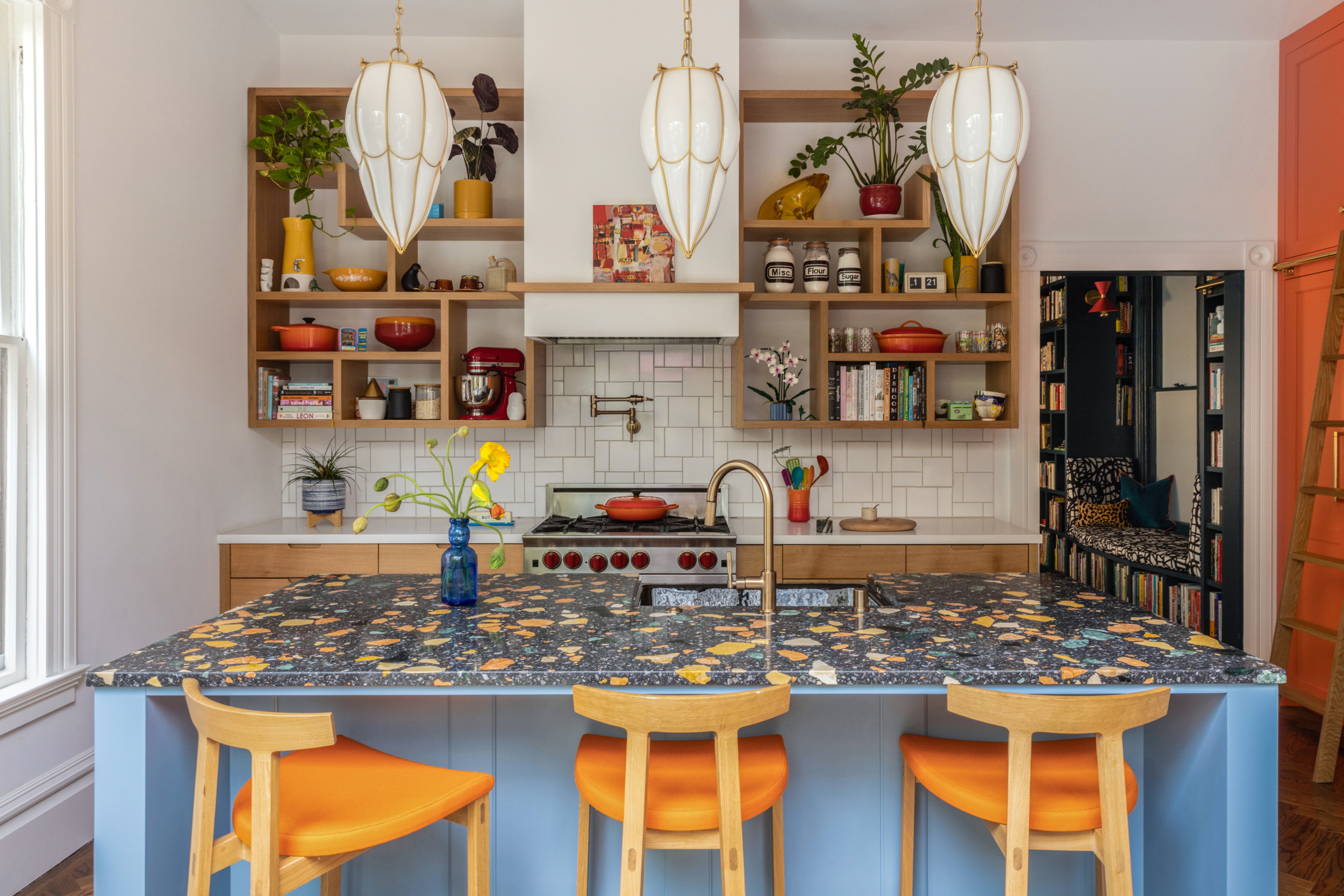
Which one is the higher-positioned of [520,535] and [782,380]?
[782,380]

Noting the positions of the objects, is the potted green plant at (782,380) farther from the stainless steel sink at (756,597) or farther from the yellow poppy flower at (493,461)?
the yellow poppy flower at (493,461)

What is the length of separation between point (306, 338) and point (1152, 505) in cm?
549

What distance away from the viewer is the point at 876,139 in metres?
3.88

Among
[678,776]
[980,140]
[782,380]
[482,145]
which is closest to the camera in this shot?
[678,776]

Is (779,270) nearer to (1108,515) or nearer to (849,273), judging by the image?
(849,273)

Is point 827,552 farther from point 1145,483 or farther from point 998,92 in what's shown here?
point 1145,483

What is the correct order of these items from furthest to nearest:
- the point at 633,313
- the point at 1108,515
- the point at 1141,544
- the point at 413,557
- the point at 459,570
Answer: the point at 1108,515, the point at 1141,544, the point at 413,557, the point at 633,313, the point at 459,570

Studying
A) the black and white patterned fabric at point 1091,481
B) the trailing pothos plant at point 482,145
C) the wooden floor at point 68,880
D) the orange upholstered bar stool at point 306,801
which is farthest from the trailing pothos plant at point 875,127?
the wooden floor at point 68,880

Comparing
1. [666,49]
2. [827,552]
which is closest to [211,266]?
[666,49]

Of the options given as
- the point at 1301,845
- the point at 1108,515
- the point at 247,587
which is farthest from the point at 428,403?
the point at 1108,515

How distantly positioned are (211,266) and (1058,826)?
3570 mm

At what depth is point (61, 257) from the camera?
250 centimetres

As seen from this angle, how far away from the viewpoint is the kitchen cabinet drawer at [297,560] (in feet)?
11.4

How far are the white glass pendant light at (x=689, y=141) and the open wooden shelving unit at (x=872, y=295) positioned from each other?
63.1 inches
